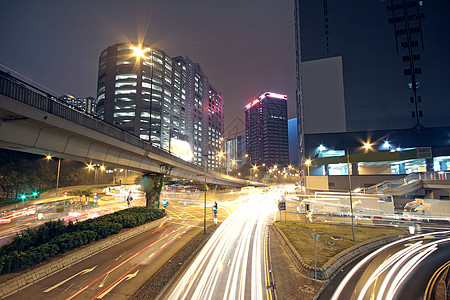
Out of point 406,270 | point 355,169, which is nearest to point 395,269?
point 406,270

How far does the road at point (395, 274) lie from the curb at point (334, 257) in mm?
505

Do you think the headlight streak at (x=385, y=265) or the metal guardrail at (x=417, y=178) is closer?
the headlight streak at (x=385, y=265)

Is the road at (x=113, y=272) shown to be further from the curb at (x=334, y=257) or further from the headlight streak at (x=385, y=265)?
the headlight streak at (x=385, y=265)

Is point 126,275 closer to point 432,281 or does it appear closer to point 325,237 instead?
point 325,237

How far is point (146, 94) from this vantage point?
336 ft

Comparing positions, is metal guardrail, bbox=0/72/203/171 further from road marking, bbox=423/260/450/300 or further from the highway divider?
road marking, bbox=423/260/450/300

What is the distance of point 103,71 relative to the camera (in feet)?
339

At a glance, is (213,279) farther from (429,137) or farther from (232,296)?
(429,137)

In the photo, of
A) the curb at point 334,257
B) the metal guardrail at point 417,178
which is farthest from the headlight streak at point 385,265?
the metal guardrail at point 417,178

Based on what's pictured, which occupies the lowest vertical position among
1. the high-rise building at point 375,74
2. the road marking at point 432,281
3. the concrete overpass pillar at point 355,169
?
the road marking at point 432,281

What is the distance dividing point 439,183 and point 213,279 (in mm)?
44006

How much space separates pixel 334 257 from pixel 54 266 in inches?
716

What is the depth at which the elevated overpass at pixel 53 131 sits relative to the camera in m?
10.6

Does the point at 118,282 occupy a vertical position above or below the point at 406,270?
above
